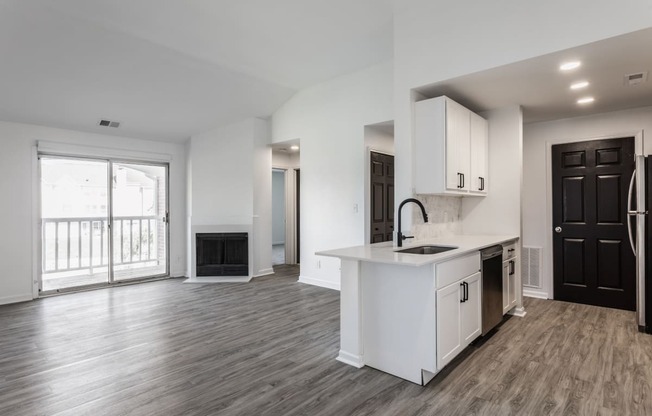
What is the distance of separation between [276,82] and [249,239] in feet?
8.47

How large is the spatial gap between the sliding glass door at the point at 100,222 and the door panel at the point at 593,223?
20.5ft

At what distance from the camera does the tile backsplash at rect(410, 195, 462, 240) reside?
364 cm

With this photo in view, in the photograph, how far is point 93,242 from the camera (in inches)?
225

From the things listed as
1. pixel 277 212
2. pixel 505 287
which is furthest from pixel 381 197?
pixel 277 212

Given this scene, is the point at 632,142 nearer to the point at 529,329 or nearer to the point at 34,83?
the point at 529,329

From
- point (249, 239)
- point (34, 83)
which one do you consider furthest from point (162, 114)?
point (249, 239)

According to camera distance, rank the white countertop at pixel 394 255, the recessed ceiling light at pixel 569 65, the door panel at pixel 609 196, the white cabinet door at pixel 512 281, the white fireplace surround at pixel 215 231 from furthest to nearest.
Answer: the white fireplace surround at pixel 215 231 → the door panel at pixel 609 196 → the white cabinet door at pixel 512 281 → the recessed ceiling light at pixel 569 65 → the white countertop at pixel 394 255

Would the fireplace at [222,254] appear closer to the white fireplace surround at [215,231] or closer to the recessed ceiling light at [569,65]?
the white fireplace surround at [215,231]

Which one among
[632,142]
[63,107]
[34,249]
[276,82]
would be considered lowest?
[34,249]

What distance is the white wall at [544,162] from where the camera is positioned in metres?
4.37

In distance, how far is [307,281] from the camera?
5691 mm

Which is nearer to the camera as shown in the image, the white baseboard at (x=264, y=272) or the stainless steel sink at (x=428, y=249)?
the stainless steel sink at (x=428, y=249)

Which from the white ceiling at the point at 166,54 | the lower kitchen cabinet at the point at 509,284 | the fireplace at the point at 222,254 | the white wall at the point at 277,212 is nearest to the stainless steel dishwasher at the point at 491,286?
the lower kitchen cabinet at the point at 509,284

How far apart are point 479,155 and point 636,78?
1454mm
